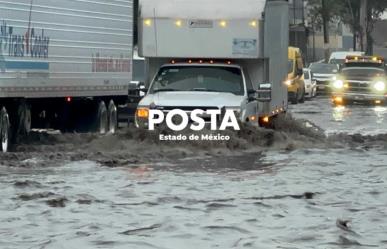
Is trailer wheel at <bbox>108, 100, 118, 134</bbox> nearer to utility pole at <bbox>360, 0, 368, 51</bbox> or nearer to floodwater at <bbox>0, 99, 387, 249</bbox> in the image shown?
floodwater at <bbox>0, 99, 387, 249</bbox>

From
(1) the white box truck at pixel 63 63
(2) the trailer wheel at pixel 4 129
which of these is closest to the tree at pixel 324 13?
(1) the white box truck at pixel 63 63

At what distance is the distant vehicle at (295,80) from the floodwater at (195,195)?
723 inches

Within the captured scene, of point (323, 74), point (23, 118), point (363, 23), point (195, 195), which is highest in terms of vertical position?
point (363, 23)

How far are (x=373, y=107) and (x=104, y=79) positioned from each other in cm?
1680

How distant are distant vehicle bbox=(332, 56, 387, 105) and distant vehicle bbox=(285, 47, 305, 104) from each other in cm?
170

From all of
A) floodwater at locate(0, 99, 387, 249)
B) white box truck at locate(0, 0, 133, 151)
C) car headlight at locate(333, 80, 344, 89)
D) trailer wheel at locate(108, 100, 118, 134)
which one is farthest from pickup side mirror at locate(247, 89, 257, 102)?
car headlight at locate(333, 80, 344, 89)

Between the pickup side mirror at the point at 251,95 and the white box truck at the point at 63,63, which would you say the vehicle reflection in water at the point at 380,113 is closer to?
the white box truck at the point at 63,63

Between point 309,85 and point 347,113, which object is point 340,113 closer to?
point 347,113

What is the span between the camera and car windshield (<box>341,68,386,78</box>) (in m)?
38.5

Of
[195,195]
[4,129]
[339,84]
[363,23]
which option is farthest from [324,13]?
[195,195]

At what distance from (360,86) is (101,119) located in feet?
54.7

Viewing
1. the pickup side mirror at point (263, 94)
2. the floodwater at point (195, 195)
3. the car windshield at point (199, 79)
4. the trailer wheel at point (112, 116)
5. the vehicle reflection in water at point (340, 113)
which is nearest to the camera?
the floodwater at point (195, 195)

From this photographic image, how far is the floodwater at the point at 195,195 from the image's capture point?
978 cm

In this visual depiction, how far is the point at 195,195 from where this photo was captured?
12.7m
